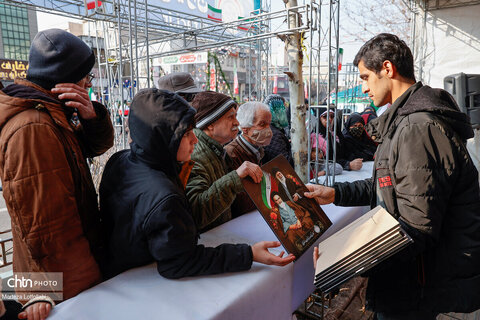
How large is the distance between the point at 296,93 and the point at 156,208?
2407mm

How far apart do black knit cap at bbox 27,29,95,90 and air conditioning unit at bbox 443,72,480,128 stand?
495 cm

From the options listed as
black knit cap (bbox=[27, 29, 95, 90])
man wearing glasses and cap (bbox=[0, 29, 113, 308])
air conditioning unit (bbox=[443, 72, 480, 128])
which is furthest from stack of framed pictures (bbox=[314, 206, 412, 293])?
air conditioning unit (bbox=[443, 72, 480, 128])

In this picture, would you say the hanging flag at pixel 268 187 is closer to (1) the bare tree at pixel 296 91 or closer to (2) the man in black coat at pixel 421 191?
(2) the man in black coat at pixel 421 191

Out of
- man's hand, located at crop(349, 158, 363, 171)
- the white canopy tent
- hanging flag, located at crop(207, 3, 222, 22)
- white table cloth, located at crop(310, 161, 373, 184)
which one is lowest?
white table cloth, located at crop(310, 161, 373, 184)

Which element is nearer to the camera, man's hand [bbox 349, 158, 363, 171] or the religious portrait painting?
the religious portrait painting

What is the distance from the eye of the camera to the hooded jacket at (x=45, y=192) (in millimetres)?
1095

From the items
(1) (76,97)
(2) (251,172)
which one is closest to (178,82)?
(1) (76,97)

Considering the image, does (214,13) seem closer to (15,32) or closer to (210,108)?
(210,108)

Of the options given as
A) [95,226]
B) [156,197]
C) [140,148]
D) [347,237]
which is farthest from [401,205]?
[95,226]

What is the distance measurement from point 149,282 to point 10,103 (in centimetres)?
83

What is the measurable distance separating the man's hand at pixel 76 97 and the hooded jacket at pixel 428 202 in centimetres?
131

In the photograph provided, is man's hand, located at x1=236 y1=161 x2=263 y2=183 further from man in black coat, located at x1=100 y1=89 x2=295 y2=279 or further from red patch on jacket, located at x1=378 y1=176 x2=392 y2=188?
red patch on jacket, located at x1=378 y1=176 x2=392 y2=188

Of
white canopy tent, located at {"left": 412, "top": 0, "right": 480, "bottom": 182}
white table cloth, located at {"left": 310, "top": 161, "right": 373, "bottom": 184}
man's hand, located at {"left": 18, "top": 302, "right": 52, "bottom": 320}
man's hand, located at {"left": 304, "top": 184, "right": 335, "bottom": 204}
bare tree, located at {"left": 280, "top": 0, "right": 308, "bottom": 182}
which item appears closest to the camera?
man's hand, located at {"left": 18, "top": 302, "right": 52, "bottom": 320}

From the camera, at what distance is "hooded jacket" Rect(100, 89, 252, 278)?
1.11 metres
